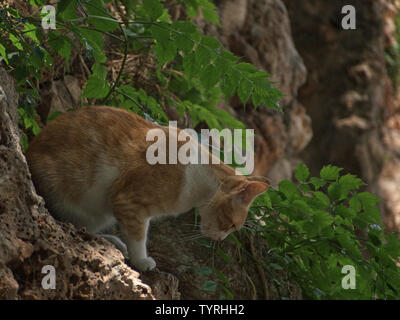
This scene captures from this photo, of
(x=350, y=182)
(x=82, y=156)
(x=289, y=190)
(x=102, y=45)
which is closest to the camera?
(x=82, y=156)

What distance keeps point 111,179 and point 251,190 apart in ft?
1.74

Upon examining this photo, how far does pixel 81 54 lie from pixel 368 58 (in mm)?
4500

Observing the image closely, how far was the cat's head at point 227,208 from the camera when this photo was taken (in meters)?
1.99

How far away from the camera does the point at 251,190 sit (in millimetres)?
1944

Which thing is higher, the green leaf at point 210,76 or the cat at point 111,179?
the green leaf at point 210,76

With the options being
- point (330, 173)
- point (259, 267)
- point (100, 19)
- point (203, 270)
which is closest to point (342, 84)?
point (330, 173)

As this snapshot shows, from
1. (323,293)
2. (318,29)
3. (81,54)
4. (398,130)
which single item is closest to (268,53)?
(318,29)

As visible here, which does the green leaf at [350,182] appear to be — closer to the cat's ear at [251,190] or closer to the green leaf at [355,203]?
the green leaf at [355,203]

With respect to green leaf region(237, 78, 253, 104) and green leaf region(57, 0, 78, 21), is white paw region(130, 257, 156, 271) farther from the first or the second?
green leaf region(57, 0, 78, 21)

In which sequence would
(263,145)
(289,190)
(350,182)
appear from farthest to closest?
(263,145) → (289,190) → (350,182)

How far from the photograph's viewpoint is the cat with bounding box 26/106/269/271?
1841 mm

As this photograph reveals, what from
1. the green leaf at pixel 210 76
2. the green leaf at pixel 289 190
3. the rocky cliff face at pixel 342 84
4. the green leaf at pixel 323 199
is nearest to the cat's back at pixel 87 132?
the green leaf at pixel 210 76

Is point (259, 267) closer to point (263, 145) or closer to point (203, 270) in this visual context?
point (203, 270)

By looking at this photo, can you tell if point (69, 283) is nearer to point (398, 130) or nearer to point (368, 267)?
point (368, 267)
